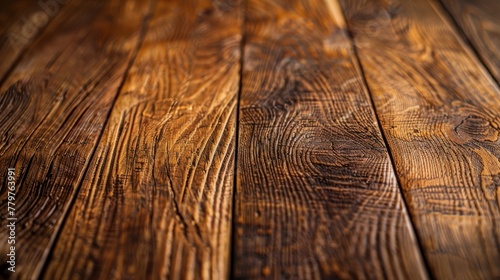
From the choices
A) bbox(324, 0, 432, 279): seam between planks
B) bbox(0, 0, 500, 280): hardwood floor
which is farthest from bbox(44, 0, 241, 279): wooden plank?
bbox(324, 0, 432, 279): seam between planks

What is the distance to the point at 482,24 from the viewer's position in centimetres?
112

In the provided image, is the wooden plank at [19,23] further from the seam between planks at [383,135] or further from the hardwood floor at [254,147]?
the seam between planks at [383,135]

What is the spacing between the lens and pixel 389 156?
698 millimetres

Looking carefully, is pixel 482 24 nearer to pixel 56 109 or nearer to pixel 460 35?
pixel 460 35

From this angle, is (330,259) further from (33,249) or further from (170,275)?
(33,249)

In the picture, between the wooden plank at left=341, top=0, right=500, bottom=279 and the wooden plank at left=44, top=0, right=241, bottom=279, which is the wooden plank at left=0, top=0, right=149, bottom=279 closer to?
the wooden plank at left=44, top=0, right=241, bottom=279

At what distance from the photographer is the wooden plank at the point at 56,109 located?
614 mm

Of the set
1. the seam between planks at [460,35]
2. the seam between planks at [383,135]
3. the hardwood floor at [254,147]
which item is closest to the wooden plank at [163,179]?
the hardwood floor at [254,147]

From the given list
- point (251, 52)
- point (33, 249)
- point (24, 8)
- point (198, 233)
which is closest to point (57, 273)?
point (33, 249)

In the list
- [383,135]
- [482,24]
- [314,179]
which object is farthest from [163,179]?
[482,24]

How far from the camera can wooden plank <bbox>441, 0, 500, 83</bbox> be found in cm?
98

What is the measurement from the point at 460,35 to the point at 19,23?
1126 mm

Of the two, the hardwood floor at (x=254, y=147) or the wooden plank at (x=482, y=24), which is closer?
the hardwood floor at (x=254, y=147)

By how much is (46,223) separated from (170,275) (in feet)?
0.65
